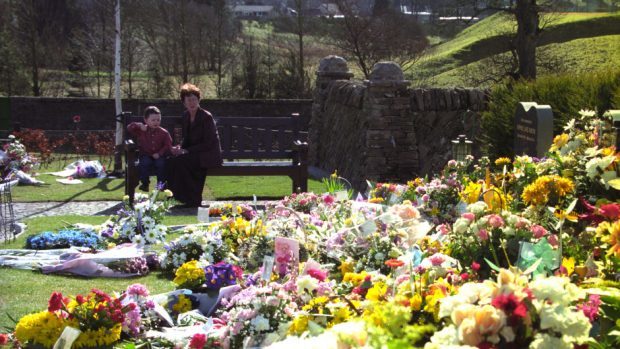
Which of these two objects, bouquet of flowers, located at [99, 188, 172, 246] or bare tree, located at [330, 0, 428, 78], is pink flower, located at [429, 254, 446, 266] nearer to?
bouquet of flowers, located at [99, 188, 172, 246]

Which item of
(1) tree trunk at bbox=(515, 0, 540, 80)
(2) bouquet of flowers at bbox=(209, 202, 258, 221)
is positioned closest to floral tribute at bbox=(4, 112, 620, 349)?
(2) bouquet of flowers at bbox=(209, 202, 258, 221)

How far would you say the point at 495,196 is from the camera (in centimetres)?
471

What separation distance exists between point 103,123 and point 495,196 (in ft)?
66.1

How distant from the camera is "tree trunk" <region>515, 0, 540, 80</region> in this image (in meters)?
19.7

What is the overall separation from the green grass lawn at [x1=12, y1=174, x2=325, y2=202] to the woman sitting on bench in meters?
1.48

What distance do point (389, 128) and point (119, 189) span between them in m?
4.30

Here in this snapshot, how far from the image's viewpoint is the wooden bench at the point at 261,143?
1152cm

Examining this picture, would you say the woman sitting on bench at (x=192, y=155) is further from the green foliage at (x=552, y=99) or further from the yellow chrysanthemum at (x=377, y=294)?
the yellow chrysanthemum at (x=377, y=294)

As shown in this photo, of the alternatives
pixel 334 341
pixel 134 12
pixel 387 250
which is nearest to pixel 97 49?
pixel 134 12

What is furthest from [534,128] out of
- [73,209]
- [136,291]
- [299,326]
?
[73,209]

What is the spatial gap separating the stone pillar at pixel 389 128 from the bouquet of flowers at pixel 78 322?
27.5ft

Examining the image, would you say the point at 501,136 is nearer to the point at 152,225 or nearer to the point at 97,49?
the point at 152,225

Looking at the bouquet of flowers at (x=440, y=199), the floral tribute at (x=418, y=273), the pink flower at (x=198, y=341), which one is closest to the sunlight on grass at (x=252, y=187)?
the bouquet of flowers at (x=440, y=199)

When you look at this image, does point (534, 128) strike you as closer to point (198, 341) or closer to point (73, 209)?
point (198, 341)
